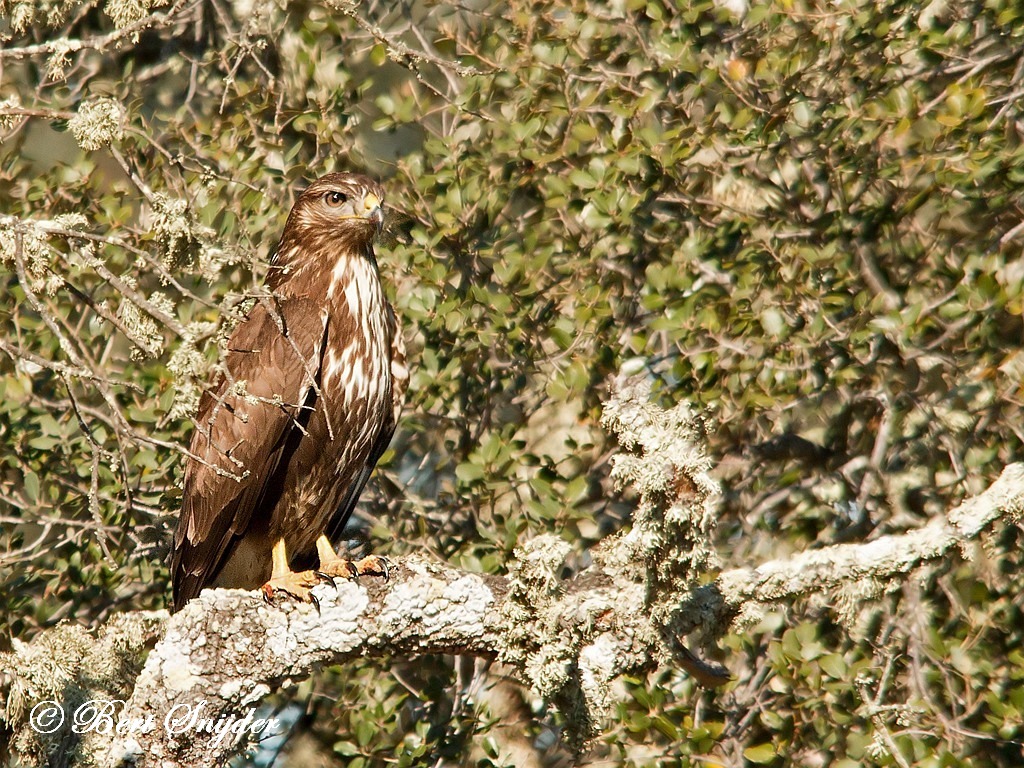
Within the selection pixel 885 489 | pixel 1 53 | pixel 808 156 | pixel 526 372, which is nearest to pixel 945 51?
pixel 808 156

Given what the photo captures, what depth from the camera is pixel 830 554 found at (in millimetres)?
3436

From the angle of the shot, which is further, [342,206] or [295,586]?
[342,206]

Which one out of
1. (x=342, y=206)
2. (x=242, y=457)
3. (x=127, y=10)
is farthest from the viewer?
(x=342, y=206)

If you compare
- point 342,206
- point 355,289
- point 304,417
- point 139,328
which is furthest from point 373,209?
point 139,328

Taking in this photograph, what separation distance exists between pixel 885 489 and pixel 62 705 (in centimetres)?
286

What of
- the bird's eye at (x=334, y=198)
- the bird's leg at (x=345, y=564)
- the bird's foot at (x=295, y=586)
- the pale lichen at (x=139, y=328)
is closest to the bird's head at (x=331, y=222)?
the bird's eye at (x=334, y=198)

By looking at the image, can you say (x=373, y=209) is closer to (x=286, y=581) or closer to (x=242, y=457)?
(x=242, y=457)

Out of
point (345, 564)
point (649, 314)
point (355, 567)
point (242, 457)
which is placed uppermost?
point (649, 314)

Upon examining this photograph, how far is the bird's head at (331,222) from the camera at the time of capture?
4250 millimetres

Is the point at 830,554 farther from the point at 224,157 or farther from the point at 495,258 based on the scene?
the point at 224,157

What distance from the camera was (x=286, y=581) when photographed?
12.4ft

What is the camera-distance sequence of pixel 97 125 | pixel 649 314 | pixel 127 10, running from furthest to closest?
pixel 649 314 < pixel 127 10 < pixel 97 125

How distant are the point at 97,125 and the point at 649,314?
7.98ft

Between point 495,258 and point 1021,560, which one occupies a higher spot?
point 495,258
